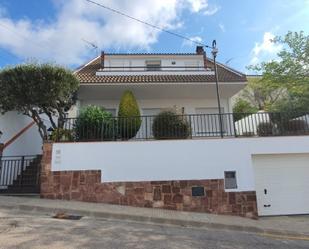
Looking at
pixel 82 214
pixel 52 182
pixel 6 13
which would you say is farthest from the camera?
pixel 6 13

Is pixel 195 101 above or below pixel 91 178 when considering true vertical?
above

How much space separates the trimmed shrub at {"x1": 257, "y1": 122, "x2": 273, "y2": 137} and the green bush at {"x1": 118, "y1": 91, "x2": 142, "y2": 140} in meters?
4.85

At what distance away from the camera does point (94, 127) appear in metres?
11.2

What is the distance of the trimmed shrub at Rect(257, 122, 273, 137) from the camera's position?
37.6 feet

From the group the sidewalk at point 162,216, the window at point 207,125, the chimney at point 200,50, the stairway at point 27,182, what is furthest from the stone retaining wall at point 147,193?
the chimney at point 200,50

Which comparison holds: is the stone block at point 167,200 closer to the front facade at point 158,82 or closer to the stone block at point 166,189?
the stone block at point 166,189

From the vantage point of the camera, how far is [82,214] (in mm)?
8609

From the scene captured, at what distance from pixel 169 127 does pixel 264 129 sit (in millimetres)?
3809

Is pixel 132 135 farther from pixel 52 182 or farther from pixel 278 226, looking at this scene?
pixel 278 226

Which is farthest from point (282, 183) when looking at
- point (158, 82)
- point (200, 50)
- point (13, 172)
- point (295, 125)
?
point (200, 50)

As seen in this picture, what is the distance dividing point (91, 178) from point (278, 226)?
635 cm

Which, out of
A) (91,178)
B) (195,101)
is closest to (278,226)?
(91,178)

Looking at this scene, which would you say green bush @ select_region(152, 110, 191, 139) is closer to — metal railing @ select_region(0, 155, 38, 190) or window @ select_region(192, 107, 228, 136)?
window @ select_region(192, 107, 228, 136)

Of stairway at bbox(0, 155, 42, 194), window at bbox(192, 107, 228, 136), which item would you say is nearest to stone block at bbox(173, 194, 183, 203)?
window at bbox(192, 107, 228, 136)
